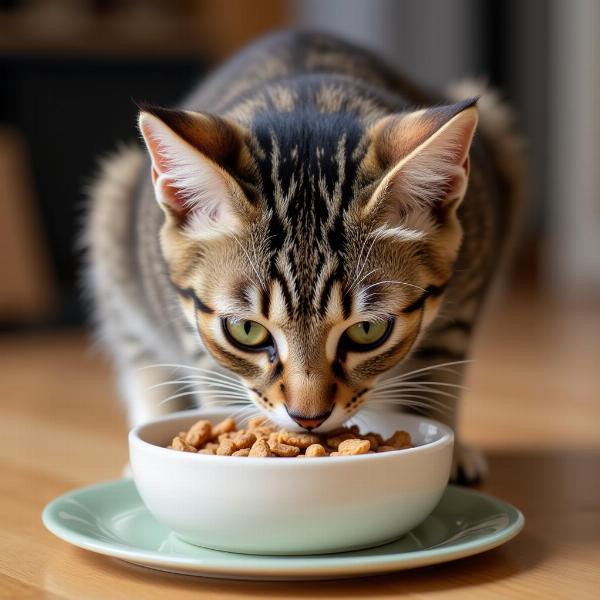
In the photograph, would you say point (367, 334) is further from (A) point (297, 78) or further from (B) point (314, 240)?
(A) point (297, 78)

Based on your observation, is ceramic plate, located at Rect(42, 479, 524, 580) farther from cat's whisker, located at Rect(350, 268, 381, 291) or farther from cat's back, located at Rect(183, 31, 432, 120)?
cat's back, located at Rect(183, 31, 432, 120)

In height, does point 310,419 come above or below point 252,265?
below

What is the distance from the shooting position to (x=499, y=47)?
508 cm

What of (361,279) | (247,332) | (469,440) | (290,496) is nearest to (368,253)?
(361,279)

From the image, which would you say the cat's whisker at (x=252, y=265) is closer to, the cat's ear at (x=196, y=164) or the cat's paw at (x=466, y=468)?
the cat's ear at (x=196, y=164)

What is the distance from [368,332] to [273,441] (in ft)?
0.54

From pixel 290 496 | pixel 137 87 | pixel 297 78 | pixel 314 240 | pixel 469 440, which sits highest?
pixel 137 87

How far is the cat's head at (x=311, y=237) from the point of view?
44.5 inches

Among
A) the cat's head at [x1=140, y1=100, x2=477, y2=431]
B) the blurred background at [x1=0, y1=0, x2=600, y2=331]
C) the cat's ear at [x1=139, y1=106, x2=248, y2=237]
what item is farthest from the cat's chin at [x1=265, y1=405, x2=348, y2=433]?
the blurred background at [x1=0, y1=0, x2=600, y2=331]

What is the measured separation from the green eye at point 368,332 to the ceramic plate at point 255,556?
211 mm

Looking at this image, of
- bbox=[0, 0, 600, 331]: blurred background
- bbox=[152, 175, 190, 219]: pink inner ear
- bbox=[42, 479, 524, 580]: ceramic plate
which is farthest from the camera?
bbox=[0, 0, 600, 331]: blurred background

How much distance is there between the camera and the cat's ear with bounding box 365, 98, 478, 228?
114 cm

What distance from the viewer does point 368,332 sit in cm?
118

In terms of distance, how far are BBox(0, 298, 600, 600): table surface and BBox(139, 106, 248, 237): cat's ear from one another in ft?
1.31
